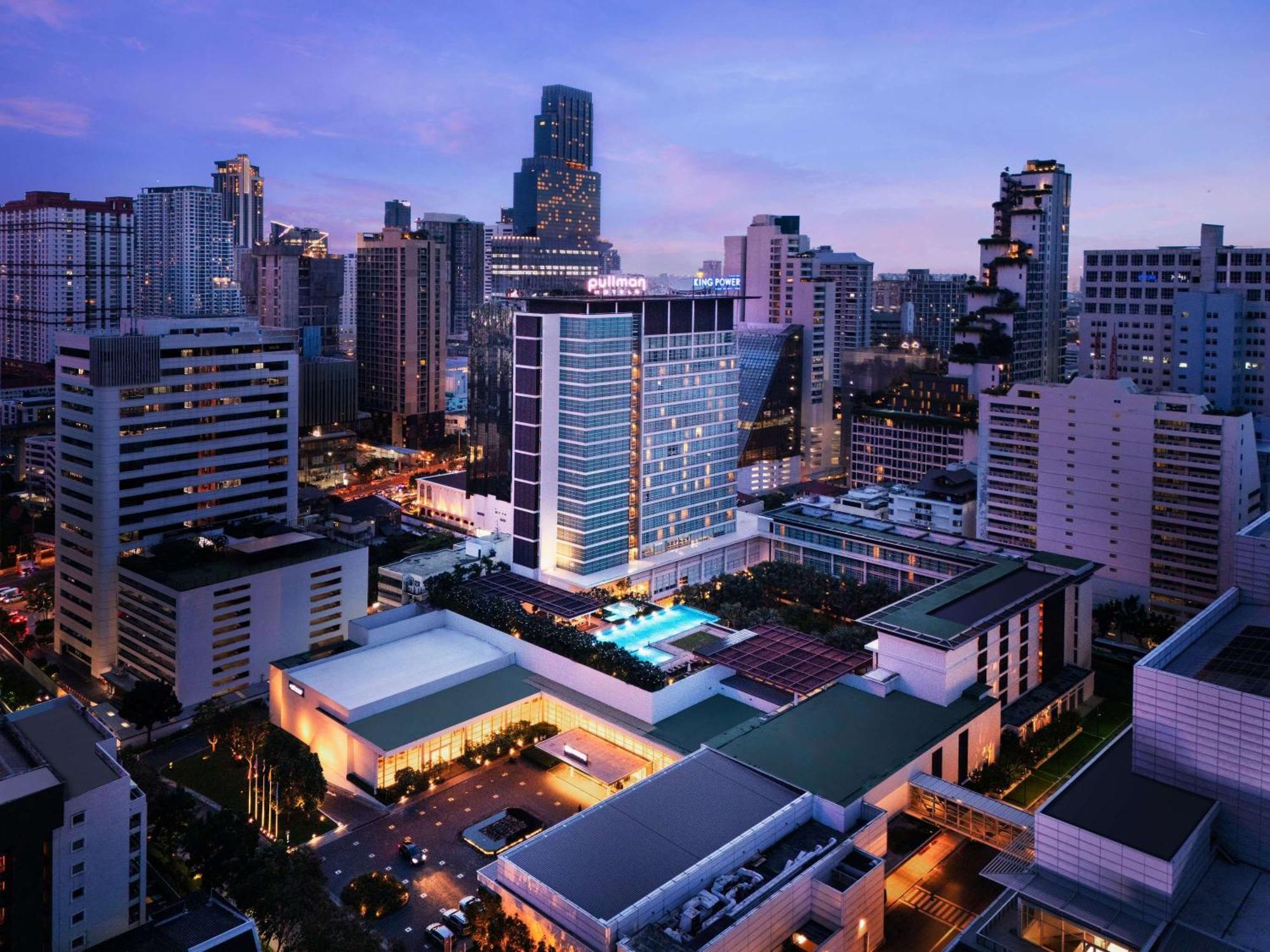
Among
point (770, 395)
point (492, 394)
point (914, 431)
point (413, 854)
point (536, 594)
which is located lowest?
point (413, 854)

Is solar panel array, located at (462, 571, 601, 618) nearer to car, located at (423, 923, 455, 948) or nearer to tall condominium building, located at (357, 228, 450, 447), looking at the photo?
car, located at (423, 923, 455, 948)

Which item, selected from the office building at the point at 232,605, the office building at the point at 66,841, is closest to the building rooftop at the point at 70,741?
the office building at the point at 66,841

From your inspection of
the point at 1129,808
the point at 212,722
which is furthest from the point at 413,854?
the point at 1129,808

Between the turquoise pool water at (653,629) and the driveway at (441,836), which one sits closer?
the driveway at (441,836)

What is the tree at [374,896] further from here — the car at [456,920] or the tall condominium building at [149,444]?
the tall condominium building at [149,444]

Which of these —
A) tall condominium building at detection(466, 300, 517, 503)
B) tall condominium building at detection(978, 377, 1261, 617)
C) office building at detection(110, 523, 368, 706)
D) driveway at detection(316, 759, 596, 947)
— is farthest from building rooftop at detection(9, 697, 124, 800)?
tall condominium building at detection(978, 377, 1261, 617)

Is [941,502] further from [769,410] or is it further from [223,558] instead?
[223,558]

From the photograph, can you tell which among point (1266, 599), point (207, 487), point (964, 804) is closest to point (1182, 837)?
point (964, 804)
